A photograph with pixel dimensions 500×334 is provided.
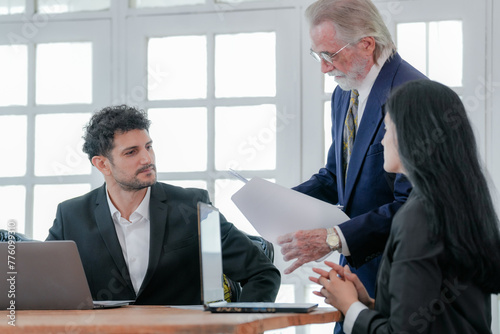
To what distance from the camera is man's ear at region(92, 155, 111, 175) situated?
274cm

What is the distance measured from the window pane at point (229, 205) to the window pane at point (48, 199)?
742mm

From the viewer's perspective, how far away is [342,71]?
2.29 meters

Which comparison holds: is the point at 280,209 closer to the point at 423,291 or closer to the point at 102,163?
the point at 423,291

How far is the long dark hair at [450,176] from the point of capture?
1.49 metres

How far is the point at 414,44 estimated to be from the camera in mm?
3465

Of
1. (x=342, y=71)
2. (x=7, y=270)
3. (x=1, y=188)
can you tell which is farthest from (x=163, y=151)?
(x=7, y=270)

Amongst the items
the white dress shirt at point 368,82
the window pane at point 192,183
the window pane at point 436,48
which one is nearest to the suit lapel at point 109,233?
the white dress shirt at point 368,82

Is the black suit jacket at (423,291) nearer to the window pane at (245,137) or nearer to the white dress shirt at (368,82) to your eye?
the white dress shirt at (368,82)

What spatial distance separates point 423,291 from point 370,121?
0.85 meters

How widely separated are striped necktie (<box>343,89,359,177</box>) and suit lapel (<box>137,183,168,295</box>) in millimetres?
677

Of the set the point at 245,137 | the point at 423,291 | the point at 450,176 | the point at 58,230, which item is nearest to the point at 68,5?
the point at 245,137

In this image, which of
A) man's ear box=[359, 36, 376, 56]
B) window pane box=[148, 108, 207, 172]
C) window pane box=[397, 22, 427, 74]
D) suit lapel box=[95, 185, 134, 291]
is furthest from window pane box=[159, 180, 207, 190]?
man's ear box=[359, 36, 376, 56]

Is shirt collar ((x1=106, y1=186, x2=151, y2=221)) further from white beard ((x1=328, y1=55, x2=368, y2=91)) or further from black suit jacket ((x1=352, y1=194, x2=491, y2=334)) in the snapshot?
black suit jacket ((x1=352, y1=194, x2=491, y2=334))

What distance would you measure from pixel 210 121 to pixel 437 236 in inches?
89.4
